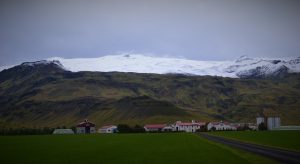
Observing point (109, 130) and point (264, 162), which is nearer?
point (264, 162)

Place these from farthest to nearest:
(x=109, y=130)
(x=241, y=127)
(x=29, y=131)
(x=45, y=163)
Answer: (x=241, y=127) → (x=109, y=130) → (x=29, y=131) → (x=45, y=163)

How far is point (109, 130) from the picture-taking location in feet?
594

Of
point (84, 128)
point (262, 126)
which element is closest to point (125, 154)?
point (84, 128)

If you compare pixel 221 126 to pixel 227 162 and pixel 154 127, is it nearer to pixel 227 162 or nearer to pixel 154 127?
pixel 154 127

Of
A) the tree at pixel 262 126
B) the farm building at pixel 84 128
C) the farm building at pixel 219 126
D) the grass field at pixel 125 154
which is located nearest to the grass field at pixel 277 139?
the grass field at pixel 125 154

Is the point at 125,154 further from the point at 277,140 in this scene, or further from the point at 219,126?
the point at 219,126

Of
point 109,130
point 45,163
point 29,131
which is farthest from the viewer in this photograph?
point 109,130

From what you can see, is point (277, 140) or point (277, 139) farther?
point (277, 139)

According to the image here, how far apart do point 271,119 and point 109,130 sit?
231 feet

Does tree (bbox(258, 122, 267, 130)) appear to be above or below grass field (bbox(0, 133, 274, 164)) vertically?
below

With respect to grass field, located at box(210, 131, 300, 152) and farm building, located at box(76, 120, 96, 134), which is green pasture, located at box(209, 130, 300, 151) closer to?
grass field, located at box(210, 131, 300, 152)

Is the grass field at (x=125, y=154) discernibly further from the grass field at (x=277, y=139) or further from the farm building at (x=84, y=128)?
the farm building at (x=84, y=128)

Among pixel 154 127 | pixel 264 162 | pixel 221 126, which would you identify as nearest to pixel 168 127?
pixel 154 127

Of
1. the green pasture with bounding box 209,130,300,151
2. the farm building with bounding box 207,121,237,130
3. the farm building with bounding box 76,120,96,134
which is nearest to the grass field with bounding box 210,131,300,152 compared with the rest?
the green pasture with bounding box 209,130,300,151
